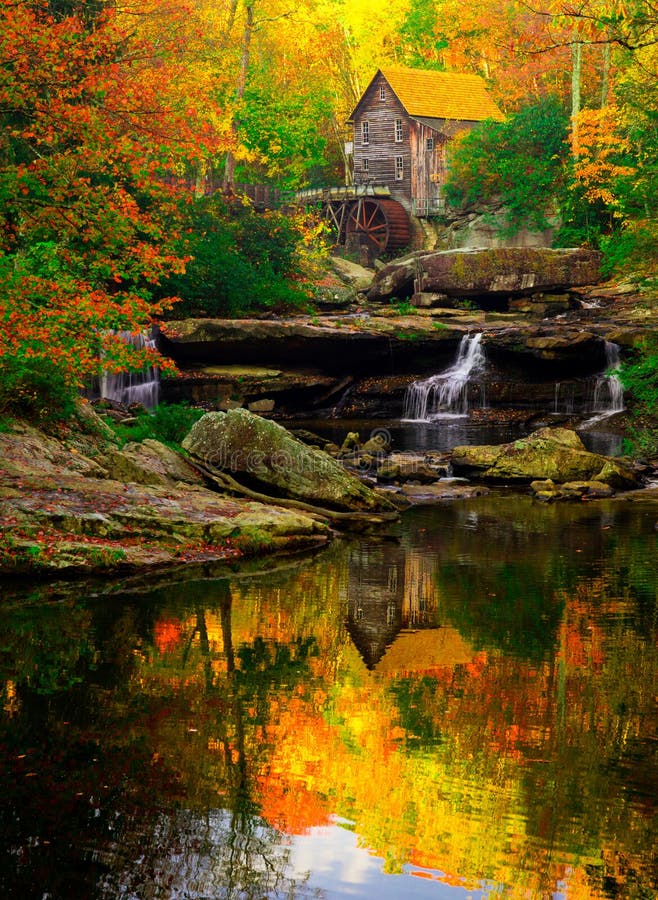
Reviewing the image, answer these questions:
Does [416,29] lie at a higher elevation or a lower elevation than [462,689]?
higher

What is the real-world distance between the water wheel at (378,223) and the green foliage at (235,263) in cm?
1357

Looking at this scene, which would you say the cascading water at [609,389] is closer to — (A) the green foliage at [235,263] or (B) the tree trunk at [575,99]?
(A) the green foliage at [235,263]

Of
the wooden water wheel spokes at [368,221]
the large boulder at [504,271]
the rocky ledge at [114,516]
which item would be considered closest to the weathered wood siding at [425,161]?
the wooden water wheel spokes at [368,221]

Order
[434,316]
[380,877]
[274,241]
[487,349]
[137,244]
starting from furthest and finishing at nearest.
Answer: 1. [274,241]
2. [434,316]
3. [487,349]
4. [137,244]
5. [380,877]

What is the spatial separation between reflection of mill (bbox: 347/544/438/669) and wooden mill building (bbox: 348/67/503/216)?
40.6 metres

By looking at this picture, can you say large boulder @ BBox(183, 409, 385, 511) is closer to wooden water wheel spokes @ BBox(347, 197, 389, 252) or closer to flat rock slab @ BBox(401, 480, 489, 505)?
flat rock slab @ BBox(401, 480, 489, 505)

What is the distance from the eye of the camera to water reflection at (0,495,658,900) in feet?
13.4

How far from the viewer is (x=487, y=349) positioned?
28797 millimetres

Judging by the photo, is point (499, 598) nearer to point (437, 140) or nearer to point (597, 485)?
point (597, 485)

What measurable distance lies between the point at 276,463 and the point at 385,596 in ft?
16.8

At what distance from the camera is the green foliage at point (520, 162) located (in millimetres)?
40188

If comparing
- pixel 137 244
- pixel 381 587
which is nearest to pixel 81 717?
pixel 381 587

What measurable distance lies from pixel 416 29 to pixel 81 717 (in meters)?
59.9

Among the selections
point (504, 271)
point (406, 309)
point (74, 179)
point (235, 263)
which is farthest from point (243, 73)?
point (74, 179)
